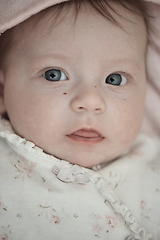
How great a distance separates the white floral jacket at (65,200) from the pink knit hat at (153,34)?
1.43 feet

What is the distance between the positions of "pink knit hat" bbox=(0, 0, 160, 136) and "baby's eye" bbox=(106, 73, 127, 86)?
11.0 inches

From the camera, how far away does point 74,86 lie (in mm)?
1314

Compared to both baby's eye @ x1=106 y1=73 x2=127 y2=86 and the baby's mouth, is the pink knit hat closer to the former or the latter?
baby's eye @ x1=106 y1=73 x2=127 y2=86

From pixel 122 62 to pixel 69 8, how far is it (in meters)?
0.34

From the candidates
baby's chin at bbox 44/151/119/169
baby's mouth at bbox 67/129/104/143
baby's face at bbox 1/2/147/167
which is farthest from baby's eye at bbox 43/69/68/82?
baby's chin at bbox 44/151/119/169

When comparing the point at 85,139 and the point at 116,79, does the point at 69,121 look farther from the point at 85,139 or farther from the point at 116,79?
the point at 116,79

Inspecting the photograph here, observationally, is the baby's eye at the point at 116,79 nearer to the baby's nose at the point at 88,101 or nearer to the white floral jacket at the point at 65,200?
the baby's nose at the point at 88,101

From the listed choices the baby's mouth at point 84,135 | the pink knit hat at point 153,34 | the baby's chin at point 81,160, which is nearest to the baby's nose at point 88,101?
the baby's mouth at point 84,135

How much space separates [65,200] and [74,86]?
0.49 metres

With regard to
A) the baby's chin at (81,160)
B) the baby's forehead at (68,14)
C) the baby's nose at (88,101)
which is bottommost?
the baby's chin at (81,160)

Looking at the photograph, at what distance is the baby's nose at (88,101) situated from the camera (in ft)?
4.10

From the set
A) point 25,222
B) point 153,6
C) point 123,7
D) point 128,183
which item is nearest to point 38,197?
point 25,222

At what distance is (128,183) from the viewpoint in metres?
1.50

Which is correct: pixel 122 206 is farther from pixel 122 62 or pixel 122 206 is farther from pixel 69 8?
pixel 69 8
